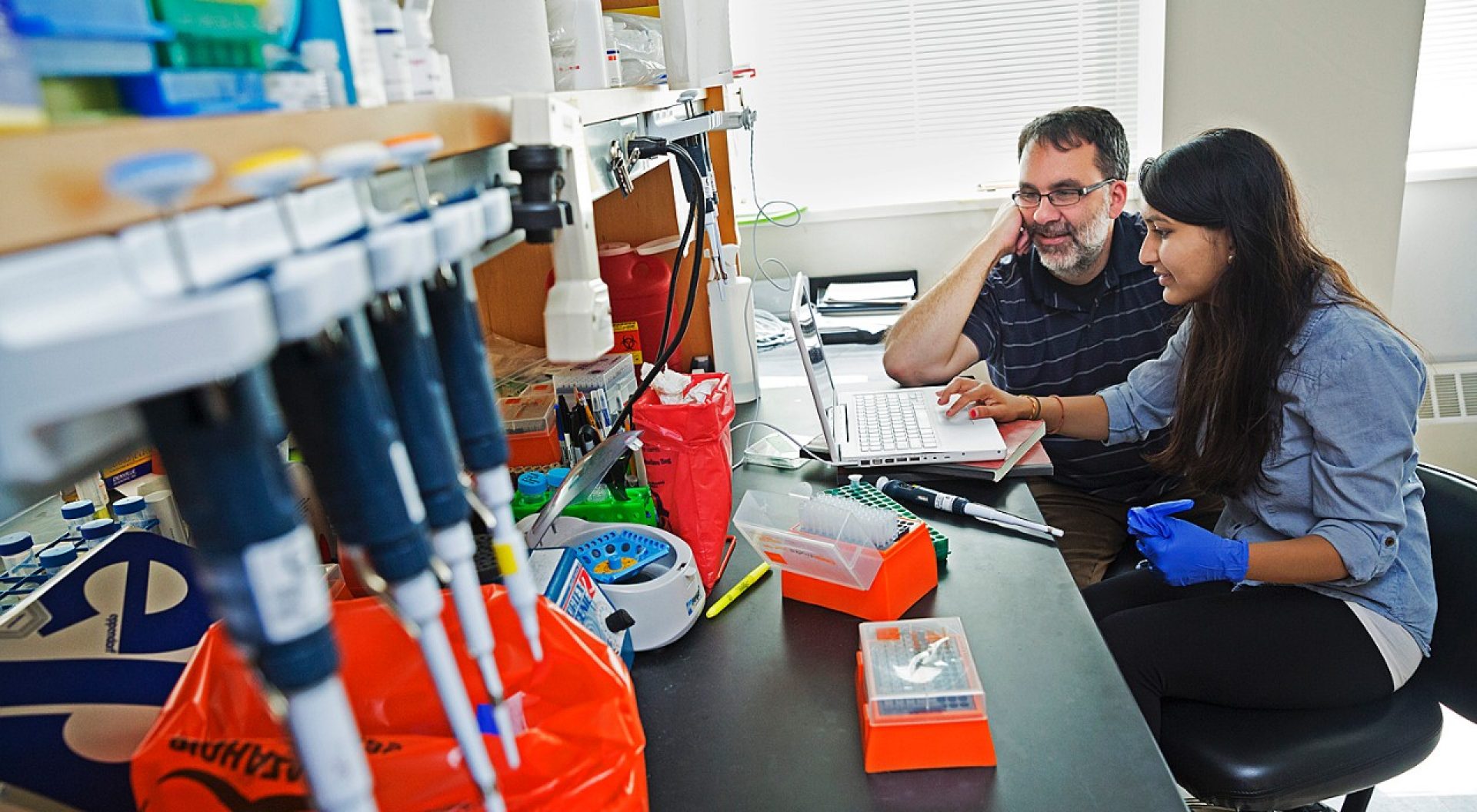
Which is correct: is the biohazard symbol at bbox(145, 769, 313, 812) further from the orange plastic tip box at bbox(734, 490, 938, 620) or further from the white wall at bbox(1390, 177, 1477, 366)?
the white wall at bbox(1390, 177, 1477, 366)

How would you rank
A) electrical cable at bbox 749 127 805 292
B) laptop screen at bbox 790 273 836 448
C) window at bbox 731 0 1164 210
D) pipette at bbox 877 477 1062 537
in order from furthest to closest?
electrical cable at bbox 749 127 805 292
window at bbox 731 0 1164 210
laptop screen at bbox 790 273 836 448
pipette at bbox 877 477 1062 537

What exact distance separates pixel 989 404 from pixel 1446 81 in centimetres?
228

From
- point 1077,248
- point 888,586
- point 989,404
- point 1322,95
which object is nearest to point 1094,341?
point 1077,248

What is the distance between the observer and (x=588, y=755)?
695mm

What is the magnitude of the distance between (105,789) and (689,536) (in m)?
0.67

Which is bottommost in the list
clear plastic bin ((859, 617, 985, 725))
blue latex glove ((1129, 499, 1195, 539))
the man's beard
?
blue latex glove ((1129, 499, 1195, 539))

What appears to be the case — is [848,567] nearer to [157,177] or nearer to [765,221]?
[157,177]

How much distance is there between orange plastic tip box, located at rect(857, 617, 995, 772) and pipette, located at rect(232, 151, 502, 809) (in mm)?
546

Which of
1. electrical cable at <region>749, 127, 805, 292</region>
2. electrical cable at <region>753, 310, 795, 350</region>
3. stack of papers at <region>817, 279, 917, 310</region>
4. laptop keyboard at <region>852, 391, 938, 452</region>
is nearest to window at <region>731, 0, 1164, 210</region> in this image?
electrical cable at <region>749, 127, 805, 292</region>

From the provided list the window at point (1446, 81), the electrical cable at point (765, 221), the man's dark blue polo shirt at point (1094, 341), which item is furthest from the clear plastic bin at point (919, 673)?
the window at point (1446, 81)

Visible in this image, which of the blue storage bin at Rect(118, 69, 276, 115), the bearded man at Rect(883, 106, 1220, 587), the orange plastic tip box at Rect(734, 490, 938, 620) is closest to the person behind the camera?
the blue storage bin at Rect(118, 69, 276, 115)

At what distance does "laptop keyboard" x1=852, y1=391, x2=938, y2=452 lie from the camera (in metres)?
1.62

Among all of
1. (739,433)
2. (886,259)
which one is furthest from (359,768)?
(886,259)

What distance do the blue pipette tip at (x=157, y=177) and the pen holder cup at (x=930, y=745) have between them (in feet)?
2.46
